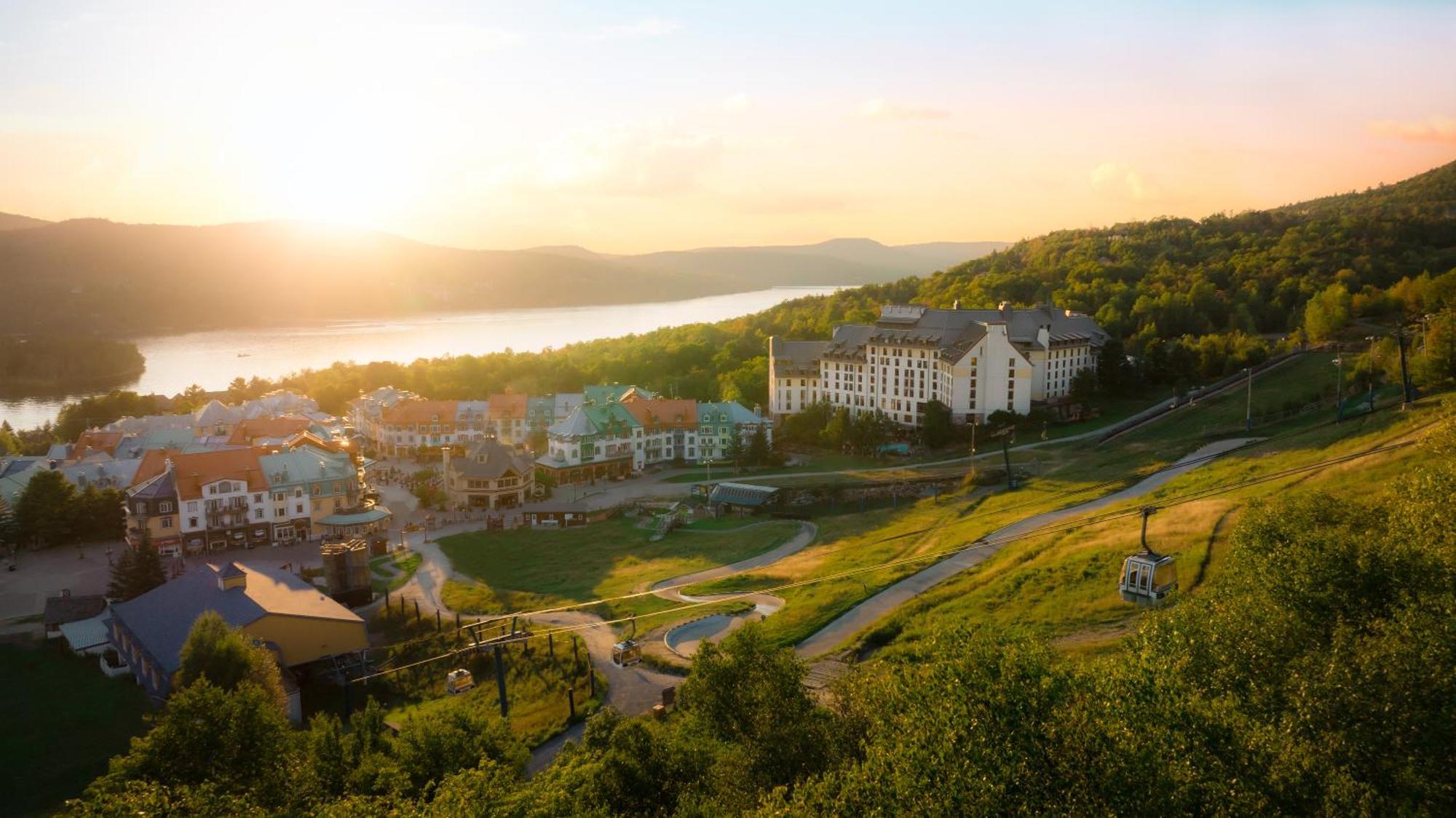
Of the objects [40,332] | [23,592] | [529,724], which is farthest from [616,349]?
[40,332]

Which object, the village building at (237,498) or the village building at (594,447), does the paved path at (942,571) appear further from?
the village building at (594,447)

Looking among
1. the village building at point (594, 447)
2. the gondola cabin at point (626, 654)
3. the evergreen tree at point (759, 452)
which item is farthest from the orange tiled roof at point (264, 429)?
the gondola cabin at point (626, 654)

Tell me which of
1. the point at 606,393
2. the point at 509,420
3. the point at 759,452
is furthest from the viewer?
the point at 606,393

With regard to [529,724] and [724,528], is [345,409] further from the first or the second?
[529,724]

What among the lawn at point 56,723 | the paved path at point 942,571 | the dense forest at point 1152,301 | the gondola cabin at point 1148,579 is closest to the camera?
the gondola cabin at point 1148,579

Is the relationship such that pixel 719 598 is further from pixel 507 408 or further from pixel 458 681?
pixel 507 408

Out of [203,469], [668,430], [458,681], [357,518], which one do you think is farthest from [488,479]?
[458,681]

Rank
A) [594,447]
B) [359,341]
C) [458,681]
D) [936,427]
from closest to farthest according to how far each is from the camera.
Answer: [458,681]
[936,427]
[594,447]
[359,341]
